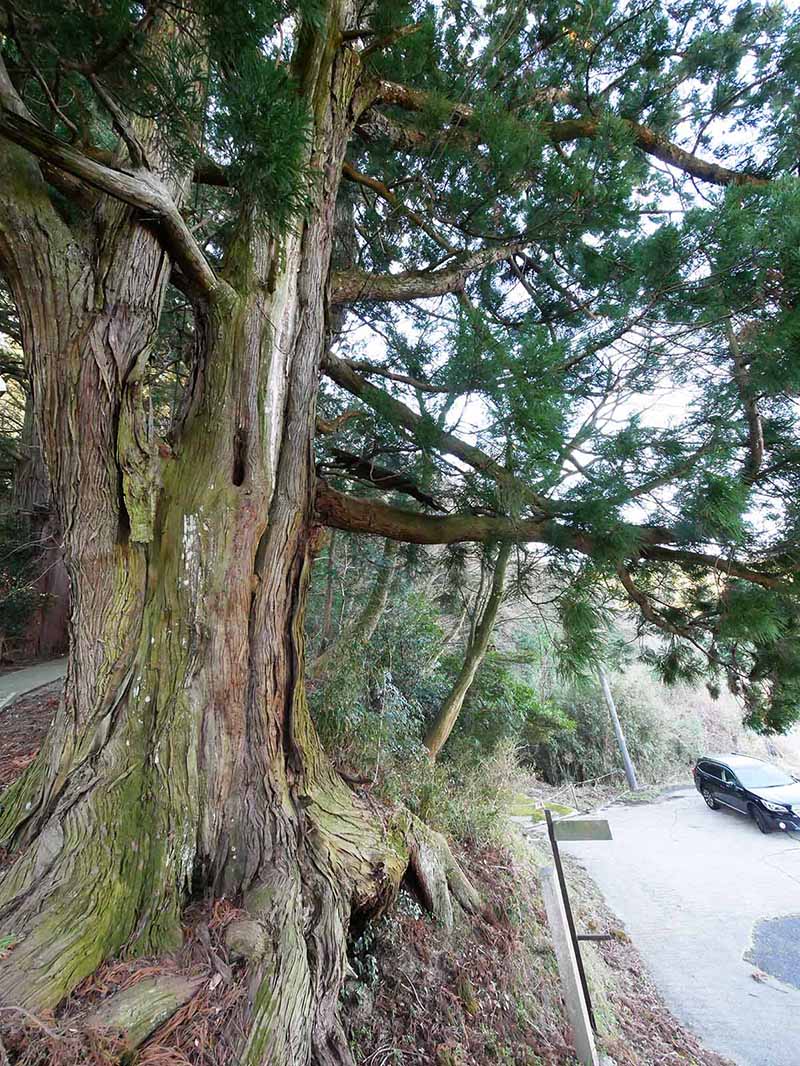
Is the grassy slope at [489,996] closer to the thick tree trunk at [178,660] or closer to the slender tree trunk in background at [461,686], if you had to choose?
the thick tree trunk at [178,660]

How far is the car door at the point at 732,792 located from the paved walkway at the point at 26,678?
9612mm

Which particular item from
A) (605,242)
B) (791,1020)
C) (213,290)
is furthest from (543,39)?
(791,1020)

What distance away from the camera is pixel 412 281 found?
2748 mm

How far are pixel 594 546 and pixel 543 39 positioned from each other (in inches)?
118

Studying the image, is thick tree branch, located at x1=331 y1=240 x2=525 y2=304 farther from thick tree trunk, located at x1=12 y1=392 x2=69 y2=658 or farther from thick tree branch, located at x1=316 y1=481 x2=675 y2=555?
thick tree trunk, located at x1=12 y1=392 x2=69 y2=658

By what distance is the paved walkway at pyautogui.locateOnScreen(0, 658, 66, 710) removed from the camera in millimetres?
4181

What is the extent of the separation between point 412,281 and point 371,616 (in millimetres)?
3083

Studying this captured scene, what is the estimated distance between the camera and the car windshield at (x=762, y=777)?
779cm

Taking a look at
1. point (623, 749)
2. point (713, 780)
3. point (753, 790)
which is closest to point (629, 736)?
→ point (623, 749)

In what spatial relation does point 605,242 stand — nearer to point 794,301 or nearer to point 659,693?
point 794,301

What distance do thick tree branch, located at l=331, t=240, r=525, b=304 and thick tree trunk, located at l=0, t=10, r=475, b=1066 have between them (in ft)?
2.08

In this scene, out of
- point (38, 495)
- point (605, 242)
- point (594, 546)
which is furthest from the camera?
point (38, 495)

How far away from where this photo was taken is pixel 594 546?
2.14 metres

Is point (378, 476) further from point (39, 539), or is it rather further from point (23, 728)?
point (39, 539)
